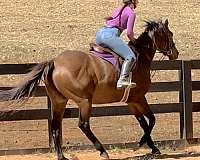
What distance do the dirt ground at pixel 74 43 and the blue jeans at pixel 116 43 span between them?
5.56ft

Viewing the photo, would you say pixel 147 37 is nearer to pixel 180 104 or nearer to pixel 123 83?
pixel 123 83

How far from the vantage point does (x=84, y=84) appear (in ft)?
30.2

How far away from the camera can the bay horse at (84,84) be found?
30.3 feet

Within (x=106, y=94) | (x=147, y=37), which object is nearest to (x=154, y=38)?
(x=147, y=37)

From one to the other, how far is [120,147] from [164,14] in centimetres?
2007

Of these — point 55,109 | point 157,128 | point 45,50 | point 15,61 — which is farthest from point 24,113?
point 45,50

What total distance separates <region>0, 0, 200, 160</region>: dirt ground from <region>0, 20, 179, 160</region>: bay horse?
0.71 m

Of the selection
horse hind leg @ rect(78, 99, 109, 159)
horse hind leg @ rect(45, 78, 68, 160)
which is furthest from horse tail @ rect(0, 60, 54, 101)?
horse hind leg @ rect(78, 99, 109, 159)

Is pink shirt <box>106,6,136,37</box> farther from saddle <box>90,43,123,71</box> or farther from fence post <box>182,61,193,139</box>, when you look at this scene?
fence post <box>182,61,193,139</box>

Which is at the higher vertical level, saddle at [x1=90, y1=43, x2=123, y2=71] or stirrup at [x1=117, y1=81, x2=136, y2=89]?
saddle at [x1=90, y1=43, x2=123, y2=71]

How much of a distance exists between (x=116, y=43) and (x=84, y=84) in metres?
0.87

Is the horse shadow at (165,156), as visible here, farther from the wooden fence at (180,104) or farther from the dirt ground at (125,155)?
the wooden fence at (180,104)

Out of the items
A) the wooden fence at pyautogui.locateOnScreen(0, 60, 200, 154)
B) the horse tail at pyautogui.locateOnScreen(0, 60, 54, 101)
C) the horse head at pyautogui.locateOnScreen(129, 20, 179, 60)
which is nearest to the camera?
the horse tail at pyautogui.locateOnScreen(0, 60, 54, 101)

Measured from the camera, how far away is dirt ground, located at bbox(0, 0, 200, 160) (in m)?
11.8
